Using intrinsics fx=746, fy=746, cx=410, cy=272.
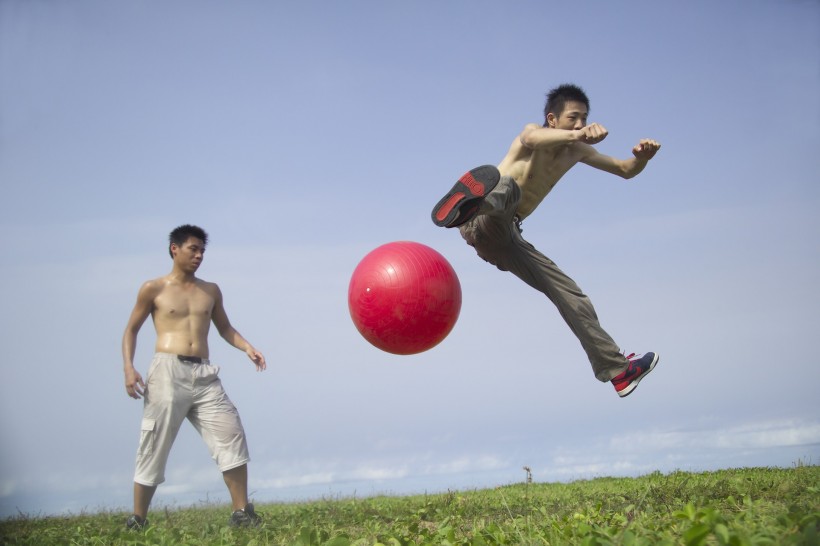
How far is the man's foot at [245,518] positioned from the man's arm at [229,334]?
1.54 metres

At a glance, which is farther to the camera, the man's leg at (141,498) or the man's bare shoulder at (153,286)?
the man's bare shoulder at (153,286)

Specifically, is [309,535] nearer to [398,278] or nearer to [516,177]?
[398,278]

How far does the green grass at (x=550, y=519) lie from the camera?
12.6 ft

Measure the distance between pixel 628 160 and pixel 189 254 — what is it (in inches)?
185

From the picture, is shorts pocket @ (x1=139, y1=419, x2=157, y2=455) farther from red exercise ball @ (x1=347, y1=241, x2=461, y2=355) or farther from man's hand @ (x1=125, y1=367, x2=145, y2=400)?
red exercise ball @ (x1=347, y1=241, x2=461, y2=355)

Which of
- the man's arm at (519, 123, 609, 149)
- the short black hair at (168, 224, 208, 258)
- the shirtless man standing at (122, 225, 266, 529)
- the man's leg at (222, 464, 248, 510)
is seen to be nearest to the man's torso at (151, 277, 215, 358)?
the shirtless man standing at (122, 225, 266, 529)

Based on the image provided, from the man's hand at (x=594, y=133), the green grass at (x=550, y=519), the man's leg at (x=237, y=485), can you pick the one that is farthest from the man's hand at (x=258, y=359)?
the man's hand at (x=594, y=133)

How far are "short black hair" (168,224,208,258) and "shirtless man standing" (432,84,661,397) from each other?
119 inches

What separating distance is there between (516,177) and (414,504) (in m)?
3.88

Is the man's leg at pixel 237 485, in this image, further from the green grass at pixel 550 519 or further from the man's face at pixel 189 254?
the man's face at pixel 189 254

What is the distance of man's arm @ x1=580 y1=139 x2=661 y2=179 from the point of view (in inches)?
271

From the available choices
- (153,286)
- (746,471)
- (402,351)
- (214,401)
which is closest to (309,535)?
(402,351)

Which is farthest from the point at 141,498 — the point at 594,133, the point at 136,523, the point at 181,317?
the point at 594,133

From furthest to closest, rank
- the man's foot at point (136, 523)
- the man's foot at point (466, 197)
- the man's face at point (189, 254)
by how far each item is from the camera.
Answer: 1. the man's face at point (189, 254)
2. the man's foot at point (136, 523)
3. the man's foot at point (466, 197)
